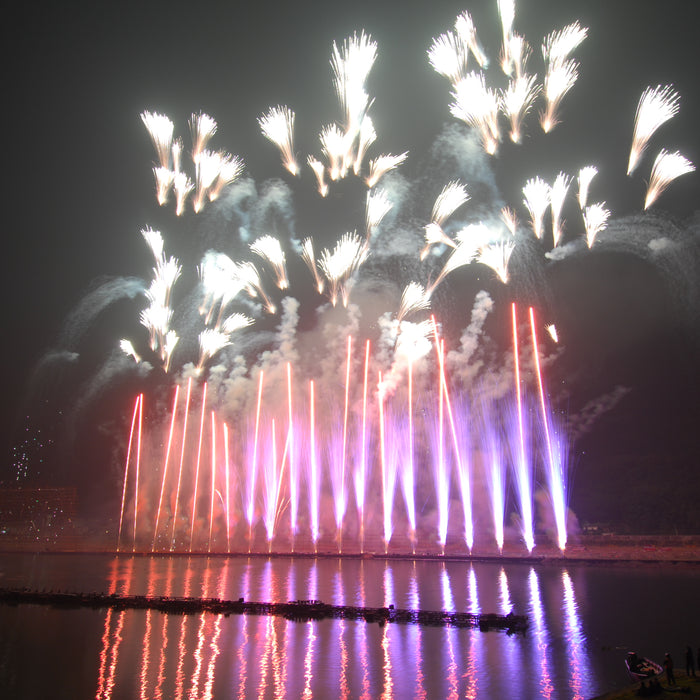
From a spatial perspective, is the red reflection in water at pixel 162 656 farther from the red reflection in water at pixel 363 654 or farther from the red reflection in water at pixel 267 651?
the red reflection in water at pixel 363 654

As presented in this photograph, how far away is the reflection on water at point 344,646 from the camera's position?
14172 mm

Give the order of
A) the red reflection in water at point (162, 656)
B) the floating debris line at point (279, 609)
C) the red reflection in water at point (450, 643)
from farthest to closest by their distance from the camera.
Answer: the floating debris line at point (279, 609), the red reflection in water at point (162, 656), the red reflection in water at point (450, 643)

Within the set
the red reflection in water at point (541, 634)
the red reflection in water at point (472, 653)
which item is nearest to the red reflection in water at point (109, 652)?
the red reflection in water at point (472, 653)

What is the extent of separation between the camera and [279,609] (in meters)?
22.8

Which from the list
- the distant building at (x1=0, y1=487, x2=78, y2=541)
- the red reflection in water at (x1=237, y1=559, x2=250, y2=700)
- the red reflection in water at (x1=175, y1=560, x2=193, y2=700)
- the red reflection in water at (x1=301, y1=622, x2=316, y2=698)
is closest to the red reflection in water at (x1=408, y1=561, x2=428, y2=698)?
the red reflection in water at (x1=301, y1=622, x2=316, y2=698)

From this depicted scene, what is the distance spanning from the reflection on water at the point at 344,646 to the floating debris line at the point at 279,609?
518 mm

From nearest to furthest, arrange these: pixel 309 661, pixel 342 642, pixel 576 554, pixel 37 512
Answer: pixel 309 661 → pixel 342 642 → pixel 576 554 → pixel 37 512

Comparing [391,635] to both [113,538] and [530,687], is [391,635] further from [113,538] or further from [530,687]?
[113,538]

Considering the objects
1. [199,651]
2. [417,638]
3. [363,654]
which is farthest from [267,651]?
[417,638]

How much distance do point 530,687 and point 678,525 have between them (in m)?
35.3

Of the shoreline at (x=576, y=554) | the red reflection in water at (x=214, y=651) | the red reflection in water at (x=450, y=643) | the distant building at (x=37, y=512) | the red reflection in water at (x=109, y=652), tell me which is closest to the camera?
the red reflection in water at (x=450, y=643)

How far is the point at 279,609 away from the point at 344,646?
5.79 meters

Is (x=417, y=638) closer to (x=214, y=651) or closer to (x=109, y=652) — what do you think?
(x=214, y=651)

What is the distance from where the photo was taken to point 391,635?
19.0m
